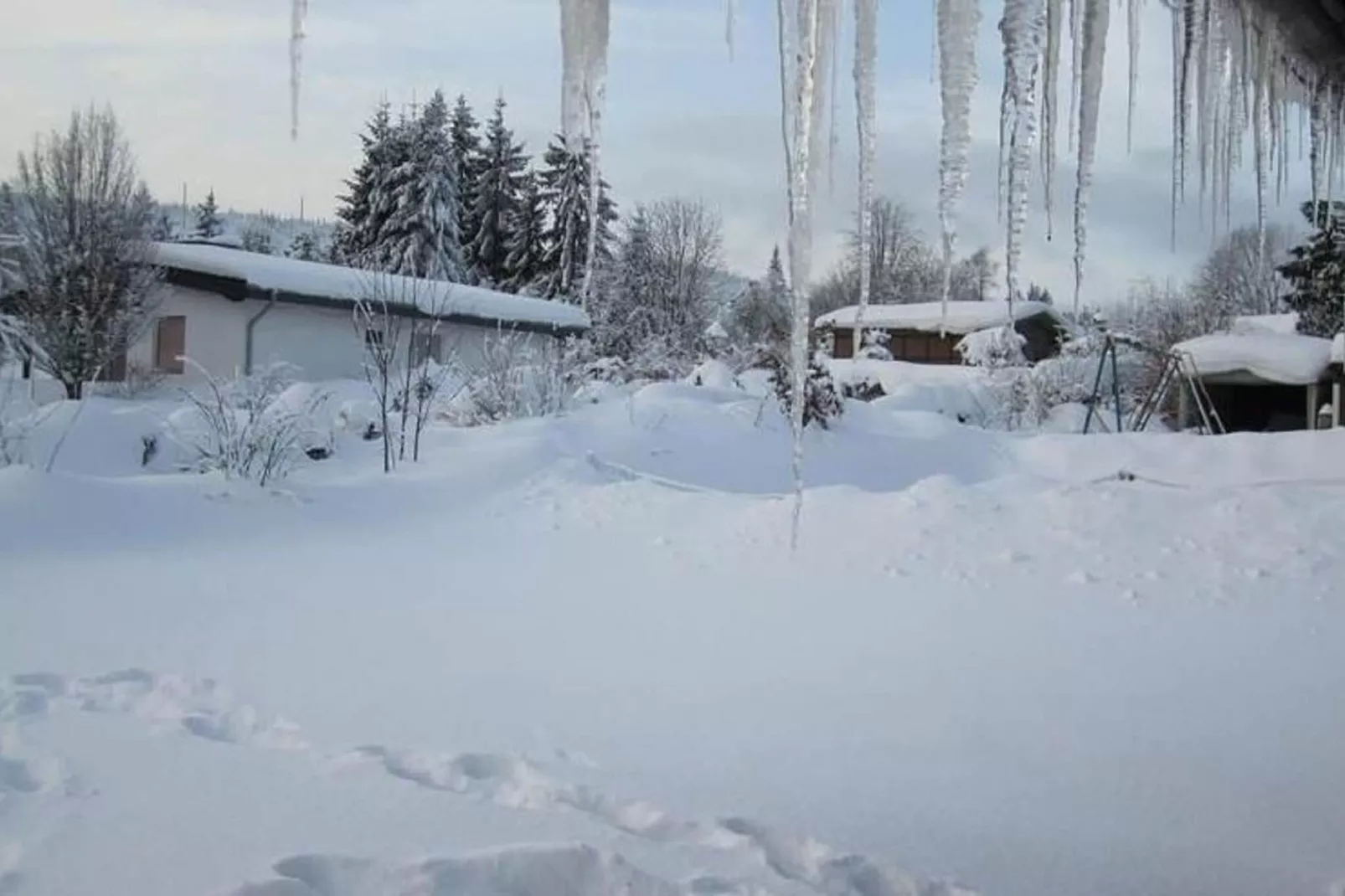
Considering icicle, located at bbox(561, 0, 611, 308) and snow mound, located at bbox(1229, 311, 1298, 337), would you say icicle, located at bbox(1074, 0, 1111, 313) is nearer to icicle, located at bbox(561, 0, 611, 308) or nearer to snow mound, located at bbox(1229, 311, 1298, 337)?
icicle, located at bbox(561, 0, 611, 308)

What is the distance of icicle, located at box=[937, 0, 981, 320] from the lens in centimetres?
244

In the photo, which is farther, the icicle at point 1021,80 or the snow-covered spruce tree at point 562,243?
the snow-covered spruce tree at point 562,243

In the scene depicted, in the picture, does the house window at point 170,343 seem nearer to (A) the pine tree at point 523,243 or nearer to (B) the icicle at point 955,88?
(A) the pine tree at point 523,243

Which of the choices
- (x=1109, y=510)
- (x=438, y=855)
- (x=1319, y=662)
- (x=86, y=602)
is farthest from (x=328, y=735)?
(x=1109, y=510)

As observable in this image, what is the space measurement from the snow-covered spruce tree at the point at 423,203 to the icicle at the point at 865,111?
900 inches

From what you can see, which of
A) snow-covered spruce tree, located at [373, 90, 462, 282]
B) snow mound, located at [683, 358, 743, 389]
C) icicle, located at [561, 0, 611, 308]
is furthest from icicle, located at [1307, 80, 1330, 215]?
snow-covered spruce tree, located at [373, 90, 462, 282]

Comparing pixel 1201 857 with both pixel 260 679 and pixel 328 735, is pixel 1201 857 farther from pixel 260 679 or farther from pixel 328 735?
pixel 260 679

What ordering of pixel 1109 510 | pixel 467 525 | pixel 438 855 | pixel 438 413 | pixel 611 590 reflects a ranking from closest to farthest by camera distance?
pixel 438 855 < pixel 611 590 < pixel 1109 510 < pixel 467 525 < pixel 438 413

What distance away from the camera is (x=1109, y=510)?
26.6 ft

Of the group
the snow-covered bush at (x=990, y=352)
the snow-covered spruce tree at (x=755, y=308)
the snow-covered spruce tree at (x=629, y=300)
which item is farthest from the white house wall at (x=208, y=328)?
the snow-covered bush at (x=990, y=352)

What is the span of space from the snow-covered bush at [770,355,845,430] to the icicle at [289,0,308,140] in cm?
1044

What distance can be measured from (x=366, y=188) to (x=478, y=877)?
30155 millimetres

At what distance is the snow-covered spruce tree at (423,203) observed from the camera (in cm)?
2664

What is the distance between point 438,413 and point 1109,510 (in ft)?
26.8
